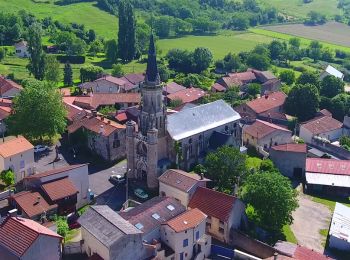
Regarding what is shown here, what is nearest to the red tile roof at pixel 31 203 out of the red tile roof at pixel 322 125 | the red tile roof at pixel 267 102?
the red tile roof at pixel 322 125

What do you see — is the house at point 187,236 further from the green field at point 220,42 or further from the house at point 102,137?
the green field at point 220,42

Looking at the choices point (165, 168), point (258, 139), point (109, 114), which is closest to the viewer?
point (165, 168)

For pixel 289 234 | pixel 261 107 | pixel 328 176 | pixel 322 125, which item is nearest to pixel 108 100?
pixel 261 107

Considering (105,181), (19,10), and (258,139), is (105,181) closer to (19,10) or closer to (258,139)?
(258,139)

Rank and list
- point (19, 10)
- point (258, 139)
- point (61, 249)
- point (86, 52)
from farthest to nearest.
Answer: point (19, 10) → point (86, 52) → point (258, 139) → point (61, 249)

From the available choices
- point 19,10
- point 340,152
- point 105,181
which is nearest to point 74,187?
point 105,181

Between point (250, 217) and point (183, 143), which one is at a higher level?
point (183, 143)

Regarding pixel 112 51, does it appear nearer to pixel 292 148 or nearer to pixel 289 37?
pixel 292 148

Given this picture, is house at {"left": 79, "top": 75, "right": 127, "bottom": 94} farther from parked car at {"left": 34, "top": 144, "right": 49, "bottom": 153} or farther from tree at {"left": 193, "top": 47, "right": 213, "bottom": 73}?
parked car at {"left": 34, "top": 144, "right": 49, "bottom": 153}
